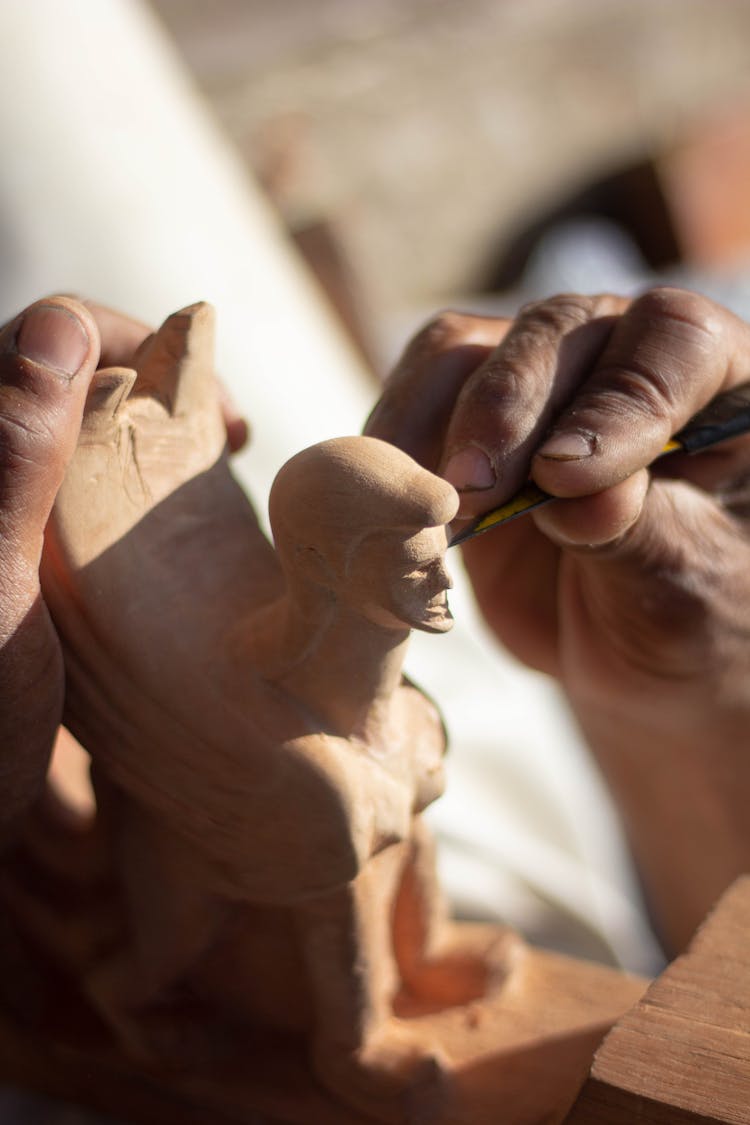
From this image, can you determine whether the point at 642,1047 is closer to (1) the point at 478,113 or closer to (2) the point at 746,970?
(2) the point at 746,970

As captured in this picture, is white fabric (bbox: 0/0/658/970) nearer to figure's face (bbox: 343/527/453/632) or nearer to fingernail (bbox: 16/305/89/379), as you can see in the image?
figure's face (bbox: 343/527/453/632)

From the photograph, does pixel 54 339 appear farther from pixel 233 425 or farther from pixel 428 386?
pixel 428 386

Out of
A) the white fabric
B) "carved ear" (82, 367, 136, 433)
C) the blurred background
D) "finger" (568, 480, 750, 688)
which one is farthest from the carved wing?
the blurred background

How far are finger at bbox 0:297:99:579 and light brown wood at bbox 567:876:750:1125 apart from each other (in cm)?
50

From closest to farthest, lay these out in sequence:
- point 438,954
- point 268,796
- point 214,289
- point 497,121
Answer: point 268,796 < point 438,954 < point 214,289 < point 497,121

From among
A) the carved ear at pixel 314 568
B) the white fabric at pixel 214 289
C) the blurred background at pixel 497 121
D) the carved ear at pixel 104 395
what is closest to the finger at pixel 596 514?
the carved ear at pixel 314 568

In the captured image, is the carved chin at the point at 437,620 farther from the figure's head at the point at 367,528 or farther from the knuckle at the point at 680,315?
the knuckle at the point at 680,315

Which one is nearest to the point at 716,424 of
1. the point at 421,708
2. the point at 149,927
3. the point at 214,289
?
the point at 421,708

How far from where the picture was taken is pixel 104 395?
76 cm

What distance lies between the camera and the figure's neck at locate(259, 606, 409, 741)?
0.76 m

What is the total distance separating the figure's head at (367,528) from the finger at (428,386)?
0.25 metres

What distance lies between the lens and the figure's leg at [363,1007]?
86 centimetres

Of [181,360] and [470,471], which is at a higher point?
[181,360]

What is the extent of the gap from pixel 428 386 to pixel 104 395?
1.04 feet
